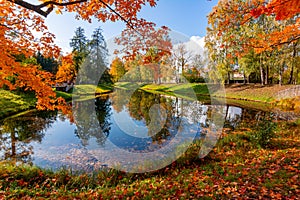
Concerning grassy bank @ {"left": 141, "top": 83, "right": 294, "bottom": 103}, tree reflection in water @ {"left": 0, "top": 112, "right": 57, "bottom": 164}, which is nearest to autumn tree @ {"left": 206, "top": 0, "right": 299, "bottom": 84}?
grassy bank @ {"left": 141, "top": 83, "right": 294, "bottom": 103}

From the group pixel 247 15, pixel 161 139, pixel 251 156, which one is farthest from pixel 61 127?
pixel 247 15

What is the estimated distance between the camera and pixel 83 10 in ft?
15.3

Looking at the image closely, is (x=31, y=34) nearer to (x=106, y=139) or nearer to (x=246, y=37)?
(x=106, y=139)

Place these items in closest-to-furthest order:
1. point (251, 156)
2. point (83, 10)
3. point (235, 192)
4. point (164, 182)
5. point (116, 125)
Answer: point (235, 192)
point (164, 182)
point (83, 10)
point (251, 156)
point (116, 125)

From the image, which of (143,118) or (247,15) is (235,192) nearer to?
(247,15)

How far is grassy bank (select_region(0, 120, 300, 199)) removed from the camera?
3.48 metres

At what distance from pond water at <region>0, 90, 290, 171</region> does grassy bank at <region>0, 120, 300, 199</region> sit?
74 cm

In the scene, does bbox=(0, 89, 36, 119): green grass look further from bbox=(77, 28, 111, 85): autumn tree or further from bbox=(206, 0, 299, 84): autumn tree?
bbox=(206, 0, 299, 84): autumn tree

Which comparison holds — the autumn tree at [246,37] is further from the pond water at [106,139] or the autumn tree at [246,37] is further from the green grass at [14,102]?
the green grass at [14,102]

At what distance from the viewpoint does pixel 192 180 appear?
4219 mm

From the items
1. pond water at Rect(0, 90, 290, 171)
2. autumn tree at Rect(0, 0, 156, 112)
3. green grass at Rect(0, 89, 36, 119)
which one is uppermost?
autumn tree at Rect(0, 0, 156, 112)

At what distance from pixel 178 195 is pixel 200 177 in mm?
1143

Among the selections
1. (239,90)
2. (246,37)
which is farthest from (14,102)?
(239,90)

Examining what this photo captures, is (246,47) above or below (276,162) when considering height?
above
